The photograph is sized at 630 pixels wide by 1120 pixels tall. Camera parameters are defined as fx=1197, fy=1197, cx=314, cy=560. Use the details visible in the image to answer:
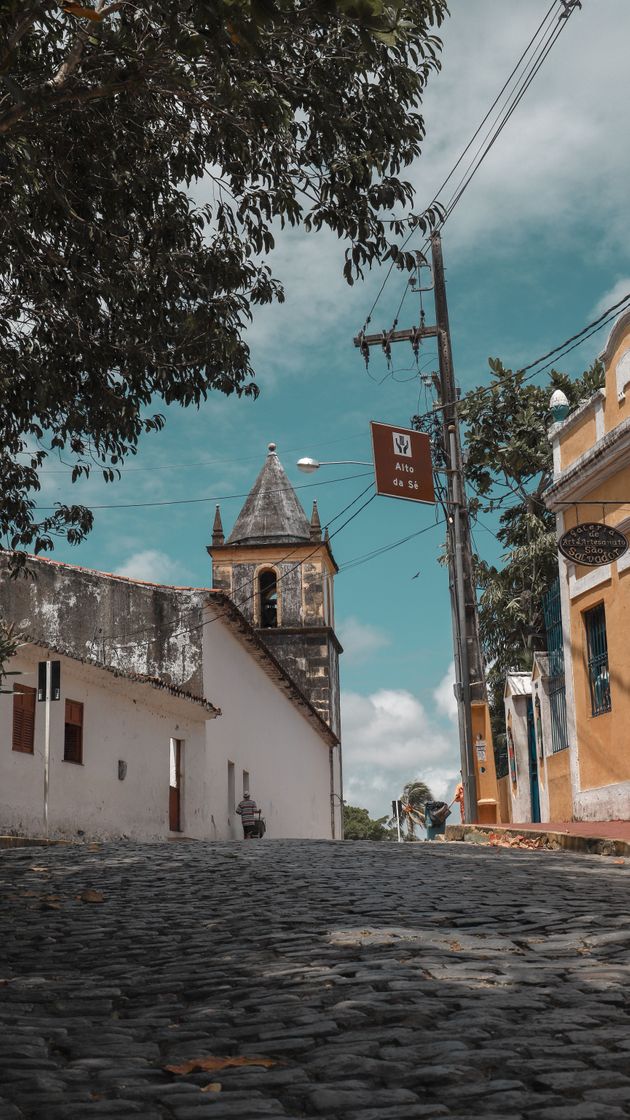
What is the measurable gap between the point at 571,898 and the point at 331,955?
8.54 ft

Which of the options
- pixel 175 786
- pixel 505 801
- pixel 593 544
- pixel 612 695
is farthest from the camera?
pixel 505 801

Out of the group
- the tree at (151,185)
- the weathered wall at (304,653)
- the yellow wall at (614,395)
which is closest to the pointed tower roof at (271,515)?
the weathered wall at (304,653)

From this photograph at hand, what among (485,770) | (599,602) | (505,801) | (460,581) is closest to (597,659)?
(599,602)

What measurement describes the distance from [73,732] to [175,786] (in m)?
5.04

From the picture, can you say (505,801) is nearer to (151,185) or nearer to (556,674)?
(556,674)

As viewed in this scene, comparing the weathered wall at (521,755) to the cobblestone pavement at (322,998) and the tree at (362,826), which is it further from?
the tree at (362,826)

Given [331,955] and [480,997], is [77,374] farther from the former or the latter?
[480,997]

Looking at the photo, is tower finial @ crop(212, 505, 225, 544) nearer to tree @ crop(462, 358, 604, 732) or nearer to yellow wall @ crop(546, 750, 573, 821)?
tree @ crop(462, 358, 604, 732)

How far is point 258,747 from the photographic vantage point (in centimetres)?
3203

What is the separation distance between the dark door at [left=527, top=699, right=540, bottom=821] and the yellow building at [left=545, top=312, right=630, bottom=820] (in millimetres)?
3742

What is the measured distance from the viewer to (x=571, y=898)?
750cm

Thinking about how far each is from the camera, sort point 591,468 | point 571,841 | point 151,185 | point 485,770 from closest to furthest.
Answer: point 151,185, point 571,841, point 591,468, point 485,770

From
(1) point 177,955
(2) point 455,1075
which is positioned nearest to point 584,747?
(1) point 177,955

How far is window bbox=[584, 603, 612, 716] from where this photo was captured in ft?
53.8
